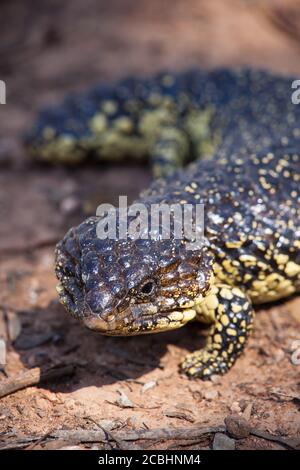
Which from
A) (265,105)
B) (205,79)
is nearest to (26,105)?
(205,79)

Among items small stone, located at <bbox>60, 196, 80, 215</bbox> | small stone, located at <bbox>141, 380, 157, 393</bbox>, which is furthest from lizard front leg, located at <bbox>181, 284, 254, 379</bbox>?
small stone, located at <bbox>60, 196, 80, 215</bbox>

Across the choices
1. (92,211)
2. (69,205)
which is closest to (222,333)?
(92,211)

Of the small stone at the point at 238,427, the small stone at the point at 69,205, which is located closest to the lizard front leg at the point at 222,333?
the small stone at the point at 238,427

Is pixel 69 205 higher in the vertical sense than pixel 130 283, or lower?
higher

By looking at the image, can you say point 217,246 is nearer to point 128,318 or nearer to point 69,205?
point 128,318

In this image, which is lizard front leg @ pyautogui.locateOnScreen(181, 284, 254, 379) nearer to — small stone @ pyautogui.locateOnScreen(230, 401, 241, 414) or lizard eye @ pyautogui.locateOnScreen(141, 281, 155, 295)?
small stone @ pyautogui.locateOnScreen(230, 401, 241, 414)

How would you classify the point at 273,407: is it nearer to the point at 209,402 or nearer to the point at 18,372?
the point at 209,402
